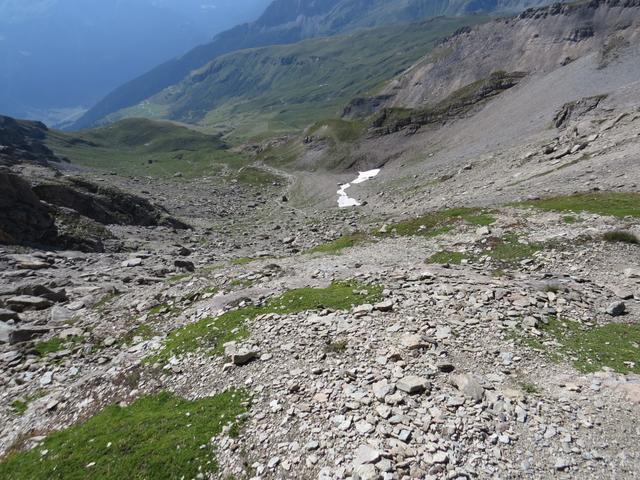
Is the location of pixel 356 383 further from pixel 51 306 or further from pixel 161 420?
pixel 51 306

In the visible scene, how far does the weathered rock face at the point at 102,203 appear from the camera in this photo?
185 feet

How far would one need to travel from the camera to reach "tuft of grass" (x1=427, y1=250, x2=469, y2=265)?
88.3ft

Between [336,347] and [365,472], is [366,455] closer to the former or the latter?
[365,472]

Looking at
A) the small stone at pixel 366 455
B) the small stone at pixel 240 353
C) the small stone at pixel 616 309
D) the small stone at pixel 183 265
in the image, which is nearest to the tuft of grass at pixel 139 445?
the small stone at pixel 240 353

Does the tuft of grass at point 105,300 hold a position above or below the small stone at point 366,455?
below

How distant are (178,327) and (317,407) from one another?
1176cm

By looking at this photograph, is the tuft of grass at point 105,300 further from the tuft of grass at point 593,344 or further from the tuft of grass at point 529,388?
the tuft of grass at point 593,344

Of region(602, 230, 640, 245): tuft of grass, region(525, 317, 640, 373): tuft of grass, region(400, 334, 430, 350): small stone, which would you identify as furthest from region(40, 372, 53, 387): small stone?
region(602, 230, 640, 245): tuft of grass

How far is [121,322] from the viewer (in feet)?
81.5

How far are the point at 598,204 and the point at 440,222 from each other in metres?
12.0

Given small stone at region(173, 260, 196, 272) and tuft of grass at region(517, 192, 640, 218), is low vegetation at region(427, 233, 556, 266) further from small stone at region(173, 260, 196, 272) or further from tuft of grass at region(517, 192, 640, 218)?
small stone at region(173, 260, 196, 272)

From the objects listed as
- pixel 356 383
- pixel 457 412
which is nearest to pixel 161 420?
pixel 356 383

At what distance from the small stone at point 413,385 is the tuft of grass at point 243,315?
6.29m

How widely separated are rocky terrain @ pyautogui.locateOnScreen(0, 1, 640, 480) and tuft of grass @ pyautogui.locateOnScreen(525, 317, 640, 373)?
0.08 m
